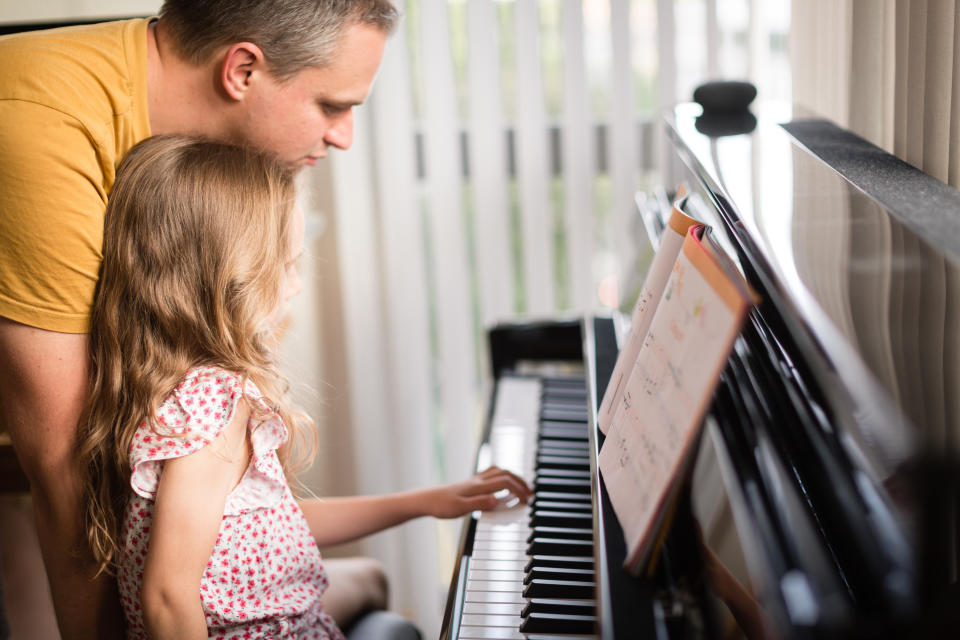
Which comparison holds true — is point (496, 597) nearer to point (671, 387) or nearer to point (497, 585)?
point (497, 585)

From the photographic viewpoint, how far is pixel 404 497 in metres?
1.42

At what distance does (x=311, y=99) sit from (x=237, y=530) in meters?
0.65

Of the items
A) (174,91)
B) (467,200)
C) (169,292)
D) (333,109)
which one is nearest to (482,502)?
(169,292)

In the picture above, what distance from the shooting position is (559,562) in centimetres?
114

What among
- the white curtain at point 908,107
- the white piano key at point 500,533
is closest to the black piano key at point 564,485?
the white piano key at point 500,533

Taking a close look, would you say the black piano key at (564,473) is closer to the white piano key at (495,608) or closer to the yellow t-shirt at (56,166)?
the white piano key at (495,608)

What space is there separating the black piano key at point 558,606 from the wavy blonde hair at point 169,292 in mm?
434

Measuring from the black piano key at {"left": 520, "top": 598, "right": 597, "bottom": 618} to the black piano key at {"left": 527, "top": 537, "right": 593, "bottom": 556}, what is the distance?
0.12m

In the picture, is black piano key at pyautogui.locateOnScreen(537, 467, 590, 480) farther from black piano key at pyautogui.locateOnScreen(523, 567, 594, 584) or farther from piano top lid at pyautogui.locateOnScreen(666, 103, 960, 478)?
piano top lid at pyautogui.locateOnScreen(666, 103, 960, 478)

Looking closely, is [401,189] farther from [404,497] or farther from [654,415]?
[654,415]

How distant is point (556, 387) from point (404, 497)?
1.52 feet

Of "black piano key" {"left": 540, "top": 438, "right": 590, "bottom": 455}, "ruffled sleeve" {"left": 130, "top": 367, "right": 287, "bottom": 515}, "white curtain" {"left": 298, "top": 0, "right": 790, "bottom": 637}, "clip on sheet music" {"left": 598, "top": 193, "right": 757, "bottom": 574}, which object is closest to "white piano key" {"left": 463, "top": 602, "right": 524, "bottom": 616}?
"clip on sheet music" {"left": 598, "top": 193, "right": 757, "bottom": 574}

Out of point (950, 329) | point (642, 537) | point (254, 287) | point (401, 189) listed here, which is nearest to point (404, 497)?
point (254, 287)

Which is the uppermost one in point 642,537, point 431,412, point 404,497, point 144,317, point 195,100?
point 195,100
